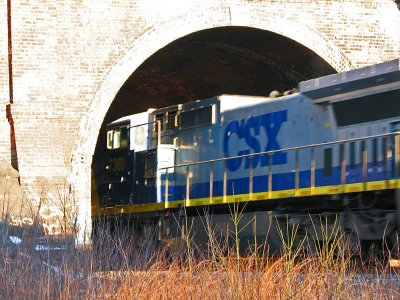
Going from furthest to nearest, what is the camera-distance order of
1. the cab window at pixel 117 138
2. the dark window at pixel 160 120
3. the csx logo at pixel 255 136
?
the cab window at pixel 117 138
the dark window at pixel 160 120
the csx logo at pixel 255 136

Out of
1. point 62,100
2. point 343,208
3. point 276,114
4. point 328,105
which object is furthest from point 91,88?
point 343,208

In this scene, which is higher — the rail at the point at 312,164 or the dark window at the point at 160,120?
the dark window at the point at 160,120

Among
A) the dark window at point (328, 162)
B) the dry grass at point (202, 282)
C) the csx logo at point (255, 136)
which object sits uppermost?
the csx logo at point (255, 136)

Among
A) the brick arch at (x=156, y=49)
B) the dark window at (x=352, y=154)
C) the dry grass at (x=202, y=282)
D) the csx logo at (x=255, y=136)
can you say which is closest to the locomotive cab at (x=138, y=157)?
the brick arch at (x=156, y=49)

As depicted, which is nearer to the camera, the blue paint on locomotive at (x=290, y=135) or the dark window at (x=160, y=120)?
the blue paint on locomotive at (x=290, y=135)

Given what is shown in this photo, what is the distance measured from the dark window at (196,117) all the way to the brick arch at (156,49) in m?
1.85

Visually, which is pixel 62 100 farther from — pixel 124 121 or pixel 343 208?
pixel 343 208

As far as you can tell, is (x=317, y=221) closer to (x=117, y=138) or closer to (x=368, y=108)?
(x=368, y=108)

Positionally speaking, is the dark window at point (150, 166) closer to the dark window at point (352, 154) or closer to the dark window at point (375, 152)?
the dark window at point (352, 154)

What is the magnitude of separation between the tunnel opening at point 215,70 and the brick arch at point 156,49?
0.30m

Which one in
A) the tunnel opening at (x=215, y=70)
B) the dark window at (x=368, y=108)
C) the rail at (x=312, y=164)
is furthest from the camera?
the tunnel opening at (x=215, y=70)

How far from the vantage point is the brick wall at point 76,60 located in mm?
17984

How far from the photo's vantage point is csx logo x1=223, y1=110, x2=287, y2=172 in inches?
601

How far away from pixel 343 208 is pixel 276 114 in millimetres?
2793
